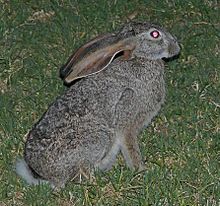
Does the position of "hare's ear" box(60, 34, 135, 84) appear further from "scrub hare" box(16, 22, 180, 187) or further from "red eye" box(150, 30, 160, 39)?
"red eye" box(150, 30, 160, 39)

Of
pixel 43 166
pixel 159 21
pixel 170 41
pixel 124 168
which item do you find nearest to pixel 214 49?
pixel 159 21

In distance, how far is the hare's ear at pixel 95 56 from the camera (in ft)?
21.6

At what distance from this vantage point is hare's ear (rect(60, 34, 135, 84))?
657cm

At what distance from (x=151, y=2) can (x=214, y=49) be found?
958 mm

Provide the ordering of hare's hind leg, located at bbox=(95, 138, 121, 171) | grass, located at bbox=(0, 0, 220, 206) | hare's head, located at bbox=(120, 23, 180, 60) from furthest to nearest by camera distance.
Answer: hare's head, located at bbox=(120, 23, 180, 60)
hare's hind leg, located at bbox=(95, 138, 121, 171)
grass, located at bbox=(0, 0, 220, 206)

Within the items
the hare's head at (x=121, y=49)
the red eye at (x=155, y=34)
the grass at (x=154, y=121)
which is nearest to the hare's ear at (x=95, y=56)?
the hare's head at (x=121, y=49)


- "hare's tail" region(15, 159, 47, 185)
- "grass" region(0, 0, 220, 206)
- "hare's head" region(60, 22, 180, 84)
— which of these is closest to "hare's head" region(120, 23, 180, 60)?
"hare's head" region(60, 22, 180, 84)

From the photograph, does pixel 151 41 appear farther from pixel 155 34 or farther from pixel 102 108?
pixel 102 108

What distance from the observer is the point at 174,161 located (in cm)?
664

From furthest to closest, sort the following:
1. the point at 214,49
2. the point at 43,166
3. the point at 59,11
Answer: the point at 59,11 → the point at 214,49 → the point at 43,166

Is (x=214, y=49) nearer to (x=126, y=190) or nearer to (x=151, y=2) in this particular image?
(x=151, y=2)

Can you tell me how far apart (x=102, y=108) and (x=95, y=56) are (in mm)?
383

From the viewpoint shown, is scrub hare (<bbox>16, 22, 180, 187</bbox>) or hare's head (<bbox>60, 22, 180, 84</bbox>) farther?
hare's head (<bbox>60, 22, 180, 84</bbox>)

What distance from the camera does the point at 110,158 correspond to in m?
6.60
